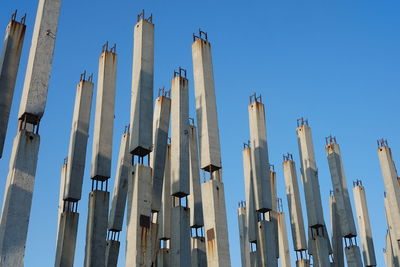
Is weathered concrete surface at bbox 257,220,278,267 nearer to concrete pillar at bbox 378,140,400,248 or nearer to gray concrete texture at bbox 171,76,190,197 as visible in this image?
gray concrete texture at bbox 171,76,190,197

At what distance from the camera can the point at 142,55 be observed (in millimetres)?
21656

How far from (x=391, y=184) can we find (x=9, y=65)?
23.8 meters

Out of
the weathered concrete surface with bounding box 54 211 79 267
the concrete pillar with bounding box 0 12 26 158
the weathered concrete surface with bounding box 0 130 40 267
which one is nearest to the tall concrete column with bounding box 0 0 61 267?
the weathered concrete surface with bounding box 0 130 40 267

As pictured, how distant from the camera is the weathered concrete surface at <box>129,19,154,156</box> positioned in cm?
1972

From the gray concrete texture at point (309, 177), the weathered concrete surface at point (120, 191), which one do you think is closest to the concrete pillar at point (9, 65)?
the weathered concrete surface at point (120, 191)

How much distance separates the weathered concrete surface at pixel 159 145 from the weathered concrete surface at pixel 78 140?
3.20 m

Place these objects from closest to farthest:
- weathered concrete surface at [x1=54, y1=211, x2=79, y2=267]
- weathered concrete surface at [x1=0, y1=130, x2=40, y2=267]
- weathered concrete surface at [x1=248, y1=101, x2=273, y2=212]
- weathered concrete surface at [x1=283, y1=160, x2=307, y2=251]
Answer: weathered concrete surface at [x1=0, y1=130, x2=40, y2=267] → weathered concrete surface at [x1=54, y1=211, x2=79, y2=267] → weathered concrete surface at [x1=248, y1=101, x2=273, y2=212] → weathered concrete surface at [x1=283, y1=160, x2=307, y2=251]

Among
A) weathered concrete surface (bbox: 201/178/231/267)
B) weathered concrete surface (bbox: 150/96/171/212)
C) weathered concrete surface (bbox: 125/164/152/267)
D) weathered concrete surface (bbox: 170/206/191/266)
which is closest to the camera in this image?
weathered concrete surface (bbox: 125/164/152/267)

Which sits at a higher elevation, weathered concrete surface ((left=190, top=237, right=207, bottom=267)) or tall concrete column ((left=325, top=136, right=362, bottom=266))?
tall concrete column ((left=325, top=136, right=362, bottom=266))

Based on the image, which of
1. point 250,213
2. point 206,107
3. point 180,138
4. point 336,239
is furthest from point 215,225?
point 336,239

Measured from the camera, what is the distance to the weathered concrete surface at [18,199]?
1408 centimetres

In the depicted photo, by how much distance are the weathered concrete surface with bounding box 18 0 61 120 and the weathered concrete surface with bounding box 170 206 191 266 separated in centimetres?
761

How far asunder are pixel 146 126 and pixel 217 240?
5206 millimetres

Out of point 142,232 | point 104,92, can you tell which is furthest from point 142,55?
point 142,232
